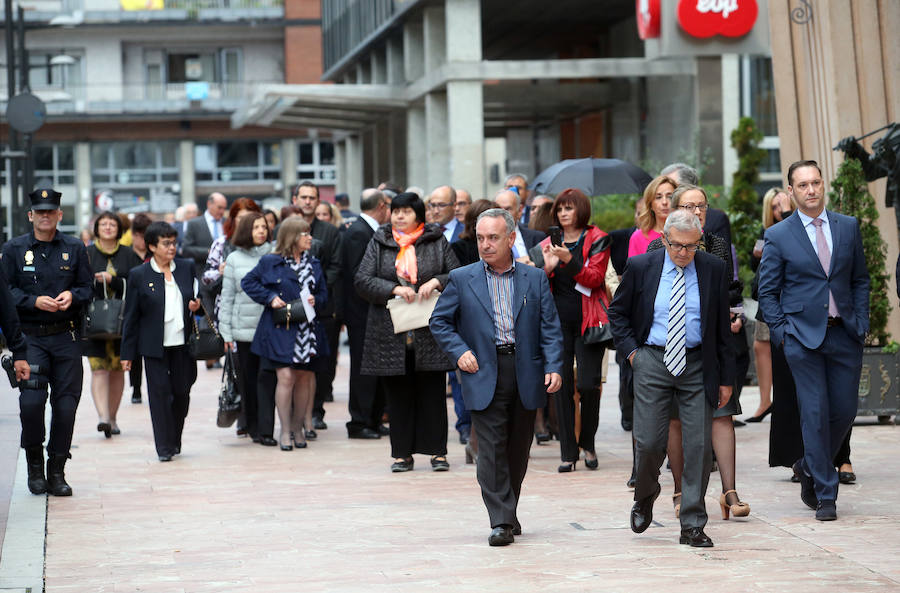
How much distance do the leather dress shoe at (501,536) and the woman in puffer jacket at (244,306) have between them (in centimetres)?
505

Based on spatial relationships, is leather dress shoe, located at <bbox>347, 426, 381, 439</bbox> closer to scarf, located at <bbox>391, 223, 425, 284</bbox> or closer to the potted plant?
scarf, located at <bbox>391, 223, 425, 284</bbox>

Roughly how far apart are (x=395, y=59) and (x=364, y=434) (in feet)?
96.0

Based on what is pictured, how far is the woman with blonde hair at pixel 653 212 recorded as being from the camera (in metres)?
9.66

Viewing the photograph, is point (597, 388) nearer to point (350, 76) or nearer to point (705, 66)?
point (705, 66)

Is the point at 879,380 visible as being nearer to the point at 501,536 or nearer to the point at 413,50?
the point at 501,536

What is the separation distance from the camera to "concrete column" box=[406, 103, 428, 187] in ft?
127

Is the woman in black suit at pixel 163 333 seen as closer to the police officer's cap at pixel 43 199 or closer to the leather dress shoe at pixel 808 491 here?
the police officer's cap at pixel 43 199

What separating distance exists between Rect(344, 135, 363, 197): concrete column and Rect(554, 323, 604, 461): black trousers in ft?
139

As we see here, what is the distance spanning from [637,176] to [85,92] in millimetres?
55498

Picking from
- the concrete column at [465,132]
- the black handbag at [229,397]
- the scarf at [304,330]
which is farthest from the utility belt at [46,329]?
the concrete column at [465,132]

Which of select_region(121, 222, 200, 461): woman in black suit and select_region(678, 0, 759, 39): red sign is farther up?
select_region(678, 0, 759, 39): red sign

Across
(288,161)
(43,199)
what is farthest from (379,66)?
(43,199)

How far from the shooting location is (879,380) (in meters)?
12.6

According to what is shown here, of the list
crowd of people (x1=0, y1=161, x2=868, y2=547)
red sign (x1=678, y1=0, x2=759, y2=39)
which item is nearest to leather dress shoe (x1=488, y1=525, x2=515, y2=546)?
crowd of people (x1=0, y1=161, x2=868, y2=547)
